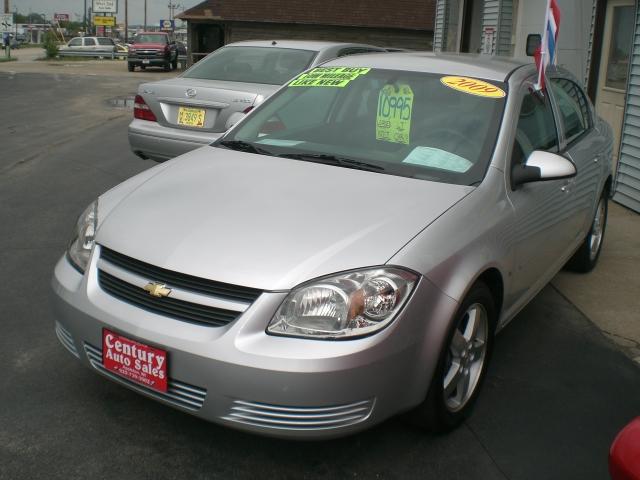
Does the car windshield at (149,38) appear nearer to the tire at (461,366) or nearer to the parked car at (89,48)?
the parked car at (89,48)

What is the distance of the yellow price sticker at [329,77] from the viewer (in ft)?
14.5

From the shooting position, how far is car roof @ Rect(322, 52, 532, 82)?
4228mm

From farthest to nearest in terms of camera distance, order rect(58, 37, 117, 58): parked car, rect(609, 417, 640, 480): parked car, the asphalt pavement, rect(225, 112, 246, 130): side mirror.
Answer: rect(58, 37, 117, 58): parked car → rect(225, 112, 246, 130): side mirror → the asphalt pavement → rect(609, 417, 640, 480): parked car

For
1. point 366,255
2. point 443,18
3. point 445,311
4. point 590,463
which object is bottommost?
point 590,463

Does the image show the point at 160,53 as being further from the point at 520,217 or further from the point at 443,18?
the point at 520,217

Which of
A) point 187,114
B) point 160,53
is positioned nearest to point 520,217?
point 187,114

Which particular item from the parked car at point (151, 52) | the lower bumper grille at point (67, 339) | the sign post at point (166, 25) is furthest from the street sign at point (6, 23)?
the lower bumper grille at point (67, 339)

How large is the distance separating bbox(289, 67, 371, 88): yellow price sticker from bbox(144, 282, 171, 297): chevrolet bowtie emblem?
1941mm

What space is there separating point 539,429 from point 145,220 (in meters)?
1.97

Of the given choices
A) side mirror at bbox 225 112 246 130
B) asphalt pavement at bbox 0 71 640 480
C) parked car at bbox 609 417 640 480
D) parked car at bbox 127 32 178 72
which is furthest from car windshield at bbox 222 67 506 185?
parked car at bbox 127 32 178 72

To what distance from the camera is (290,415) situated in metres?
2.76

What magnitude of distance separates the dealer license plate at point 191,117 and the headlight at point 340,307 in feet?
15.2

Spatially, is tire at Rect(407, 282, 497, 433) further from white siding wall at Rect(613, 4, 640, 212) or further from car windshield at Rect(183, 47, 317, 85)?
white siding wall at Rect(613, 4, 640, 212)

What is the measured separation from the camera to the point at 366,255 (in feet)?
9.49
